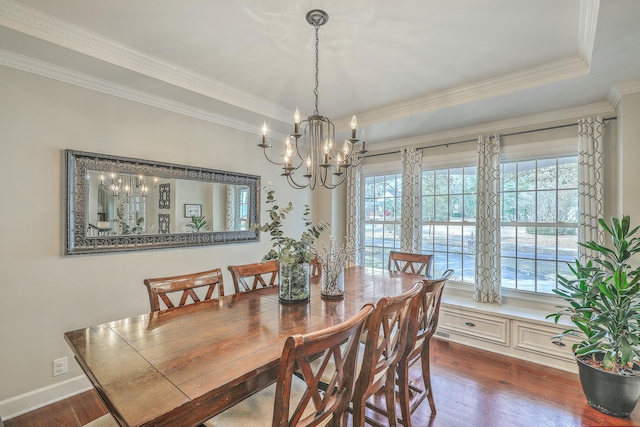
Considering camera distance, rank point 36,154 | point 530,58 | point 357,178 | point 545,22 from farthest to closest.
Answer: point 357,178 → point 530,58 → point 36,154 → point 545,22

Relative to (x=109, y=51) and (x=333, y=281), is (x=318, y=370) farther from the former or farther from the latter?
(x=109, y=51)

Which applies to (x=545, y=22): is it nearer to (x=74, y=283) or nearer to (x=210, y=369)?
(x=210, y=369)

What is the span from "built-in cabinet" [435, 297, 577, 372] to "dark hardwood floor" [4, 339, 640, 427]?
12 cm

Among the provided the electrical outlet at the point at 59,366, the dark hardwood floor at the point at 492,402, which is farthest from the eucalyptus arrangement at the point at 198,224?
the dark hardwood floor at the point at 492,402

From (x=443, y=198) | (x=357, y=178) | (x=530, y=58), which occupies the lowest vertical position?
(x=443, y=198)

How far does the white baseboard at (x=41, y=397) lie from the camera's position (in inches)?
82.0

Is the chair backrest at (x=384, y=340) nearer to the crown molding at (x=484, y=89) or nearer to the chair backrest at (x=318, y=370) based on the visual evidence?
the chair backrest at (x=318, y=370)

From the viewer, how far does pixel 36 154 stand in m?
2.21

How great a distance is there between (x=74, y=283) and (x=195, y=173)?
1.39 m

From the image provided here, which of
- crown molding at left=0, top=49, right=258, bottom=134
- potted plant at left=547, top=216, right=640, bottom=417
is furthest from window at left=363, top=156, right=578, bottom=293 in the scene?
crown molding at left=0, top=49, right=258, bottom=134

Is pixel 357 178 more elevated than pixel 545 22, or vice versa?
pixel 545 22

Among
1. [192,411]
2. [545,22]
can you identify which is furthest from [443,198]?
[192,411]

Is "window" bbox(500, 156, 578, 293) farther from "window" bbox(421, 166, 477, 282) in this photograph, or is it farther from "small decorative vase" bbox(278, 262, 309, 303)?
"small decorative vase" bbox(278, 262, 309, 303)

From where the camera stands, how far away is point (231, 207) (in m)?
3.47
